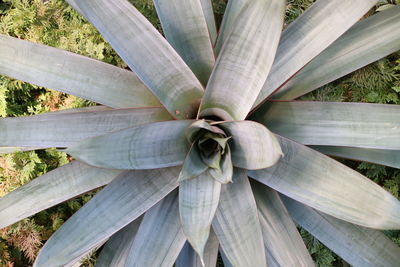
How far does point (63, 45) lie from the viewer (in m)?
2.00

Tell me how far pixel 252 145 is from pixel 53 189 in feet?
2.59

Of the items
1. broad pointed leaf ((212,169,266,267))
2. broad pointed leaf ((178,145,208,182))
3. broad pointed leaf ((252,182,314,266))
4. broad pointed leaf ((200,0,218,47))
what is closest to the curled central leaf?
broad pointed leaf ((178,145,208,182))

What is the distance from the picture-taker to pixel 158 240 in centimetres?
116

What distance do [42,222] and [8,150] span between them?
0.58 meters

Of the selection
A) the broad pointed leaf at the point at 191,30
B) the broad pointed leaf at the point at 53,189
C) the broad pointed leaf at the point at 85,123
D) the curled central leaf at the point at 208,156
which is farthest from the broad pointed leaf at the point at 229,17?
the broad pointed leaf at the point at 53,189

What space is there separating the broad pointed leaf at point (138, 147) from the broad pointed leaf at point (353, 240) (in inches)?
27.3

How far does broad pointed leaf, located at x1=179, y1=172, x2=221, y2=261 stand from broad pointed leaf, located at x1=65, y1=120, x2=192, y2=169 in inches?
3.0

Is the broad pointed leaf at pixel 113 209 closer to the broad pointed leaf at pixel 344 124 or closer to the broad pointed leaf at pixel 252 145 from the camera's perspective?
the broad pointed leaf at pixel 252 145

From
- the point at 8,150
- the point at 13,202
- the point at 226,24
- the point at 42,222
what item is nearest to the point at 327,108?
the point at 226,24

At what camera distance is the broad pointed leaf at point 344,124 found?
1113 mm

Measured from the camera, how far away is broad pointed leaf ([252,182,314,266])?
1228 millimetres

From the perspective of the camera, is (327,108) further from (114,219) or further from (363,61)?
(114,219)

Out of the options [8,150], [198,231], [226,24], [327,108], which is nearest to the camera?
[198,231]

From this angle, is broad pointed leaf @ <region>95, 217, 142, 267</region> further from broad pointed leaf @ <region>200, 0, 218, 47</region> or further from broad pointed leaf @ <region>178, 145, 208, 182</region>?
broad pointed leaf @ <region>200, 0, 218, 47</region>
